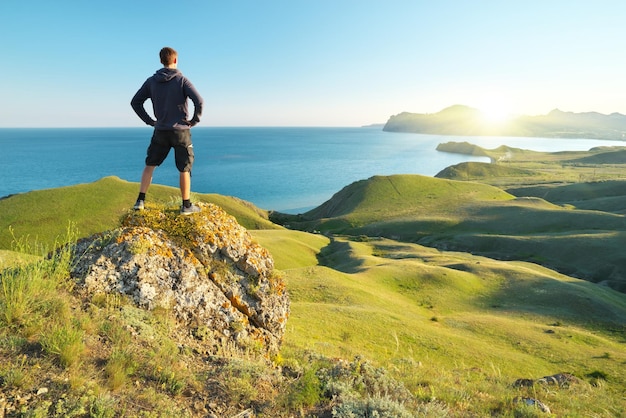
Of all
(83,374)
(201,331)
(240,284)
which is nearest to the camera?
(83,374)

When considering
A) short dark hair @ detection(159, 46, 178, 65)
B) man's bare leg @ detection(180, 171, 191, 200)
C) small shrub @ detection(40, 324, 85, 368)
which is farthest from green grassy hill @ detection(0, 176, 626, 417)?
short dark hair @ detection(159, 46, 178, 65)

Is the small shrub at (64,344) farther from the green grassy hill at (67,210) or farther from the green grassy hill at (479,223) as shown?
the green grassy hill at (479,223)

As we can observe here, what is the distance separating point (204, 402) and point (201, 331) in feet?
8.99

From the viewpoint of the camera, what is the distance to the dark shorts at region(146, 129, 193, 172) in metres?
10.2

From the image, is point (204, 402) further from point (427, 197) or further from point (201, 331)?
point (427, 197)

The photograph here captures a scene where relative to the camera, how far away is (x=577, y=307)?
36.5m

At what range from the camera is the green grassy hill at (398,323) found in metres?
6.75

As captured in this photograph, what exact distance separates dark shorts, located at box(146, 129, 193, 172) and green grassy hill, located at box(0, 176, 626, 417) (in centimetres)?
215

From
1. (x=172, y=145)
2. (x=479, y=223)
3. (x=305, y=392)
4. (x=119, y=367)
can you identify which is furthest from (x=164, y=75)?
(x=479, y=223)

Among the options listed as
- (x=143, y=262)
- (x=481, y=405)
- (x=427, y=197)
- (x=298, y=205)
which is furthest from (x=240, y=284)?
(x=298, y=205)

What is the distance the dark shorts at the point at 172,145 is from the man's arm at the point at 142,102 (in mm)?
449

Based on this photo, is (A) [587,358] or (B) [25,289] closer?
(B) [25,289]

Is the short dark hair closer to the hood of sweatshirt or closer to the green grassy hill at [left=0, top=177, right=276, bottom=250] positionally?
the hood of sweatshirt

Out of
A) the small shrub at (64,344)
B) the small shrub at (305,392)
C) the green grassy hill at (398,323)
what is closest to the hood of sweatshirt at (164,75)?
the green grassy hill at (398,323)
